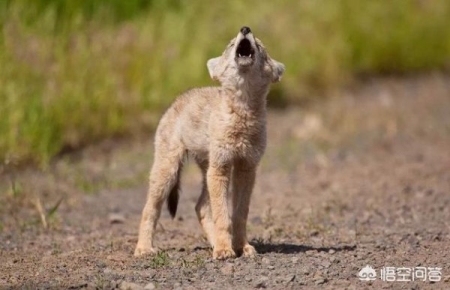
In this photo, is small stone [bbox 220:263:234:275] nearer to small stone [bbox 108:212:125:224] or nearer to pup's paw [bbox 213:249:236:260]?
pup's paw [bbox 213:249:236:260]

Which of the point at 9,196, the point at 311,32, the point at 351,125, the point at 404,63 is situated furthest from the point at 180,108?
the point at 404,63

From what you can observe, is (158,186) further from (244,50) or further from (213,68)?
(244,50)

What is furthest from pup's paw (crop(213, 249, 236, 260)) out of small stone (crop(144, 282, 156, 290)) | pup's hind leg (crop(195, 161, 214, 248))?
small stone (crop(144, 282, 156, 290))

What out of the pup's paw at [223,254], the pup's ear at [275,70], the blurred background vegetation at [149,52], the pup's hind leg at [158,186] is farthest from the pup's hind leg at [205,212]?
the blurred background vegetation at [149,52]

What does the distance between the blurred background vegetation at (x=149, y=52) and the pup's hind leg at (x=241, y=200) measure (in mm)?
2647

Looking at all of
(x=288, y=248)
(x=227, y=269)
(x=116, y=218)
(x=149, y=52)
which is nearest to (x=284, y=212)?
(x=116, y=218)

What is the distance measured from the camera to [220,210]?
6645 millimetres

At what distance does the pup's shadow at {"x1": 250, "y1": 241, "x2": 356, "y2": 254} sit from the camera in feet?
22.7

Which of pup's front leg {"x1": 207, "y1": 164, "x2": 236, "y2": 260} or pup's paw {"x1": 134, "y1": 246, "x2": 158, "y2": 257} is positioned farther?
pup's paw {"x1": 134, "y1": 246, "x2": 158, "y2": 257}

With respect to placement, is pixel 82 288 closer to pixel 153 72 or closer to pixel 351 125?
pixel 153 72

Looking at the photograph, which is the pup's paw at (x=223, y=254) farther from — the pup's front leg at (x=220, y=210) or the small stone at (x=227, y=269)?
the small stone at (x=227, y=269)

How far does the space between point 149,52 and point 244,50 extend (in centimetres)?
619

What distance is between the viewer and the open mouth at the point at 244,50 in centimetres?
668

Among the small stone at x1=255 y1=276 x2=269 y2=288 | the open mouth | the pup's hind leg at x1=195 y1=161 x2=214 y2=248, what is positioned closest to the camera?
the small stone at x1=255 y1=276 x2=269 y2=288
